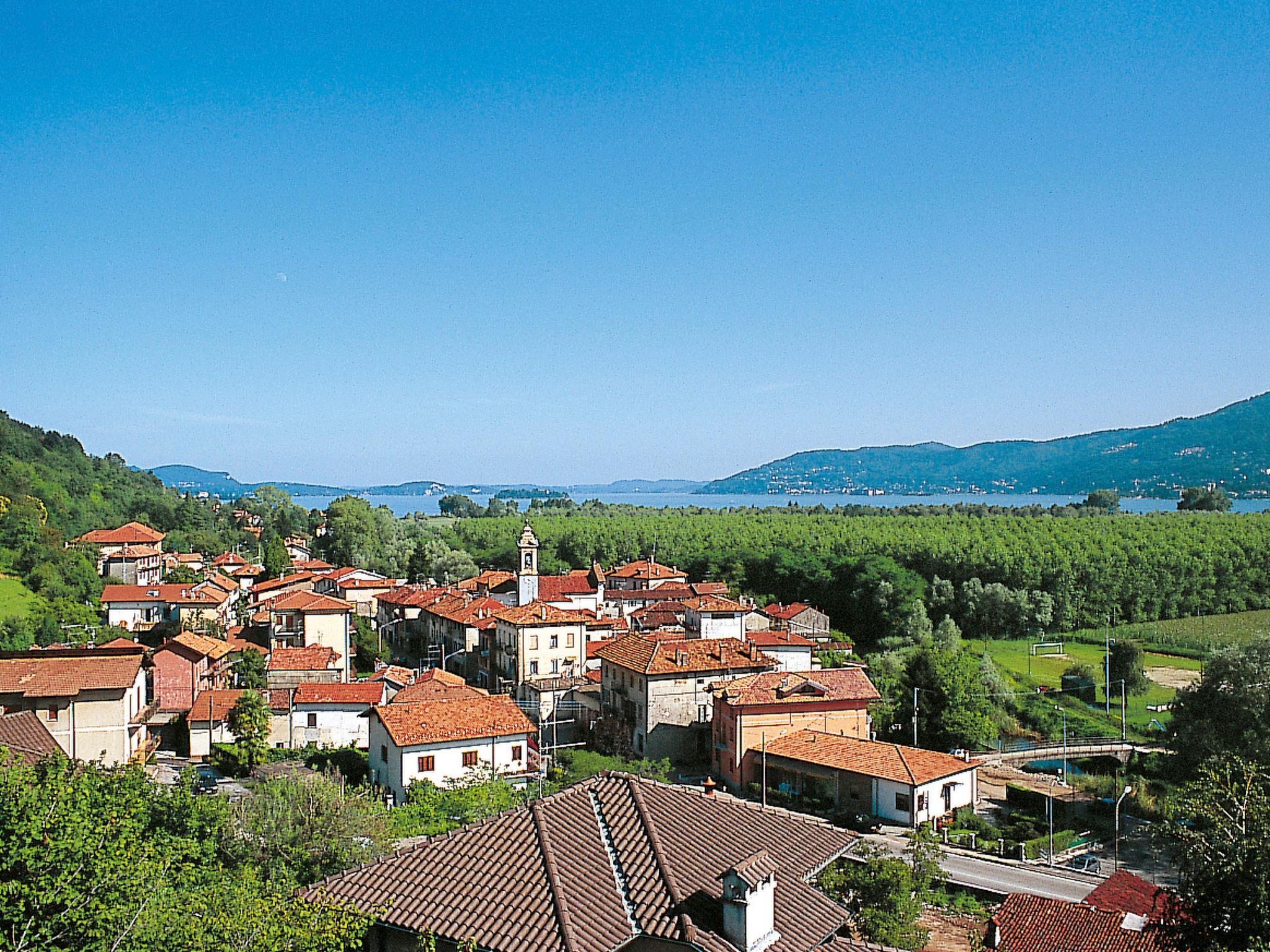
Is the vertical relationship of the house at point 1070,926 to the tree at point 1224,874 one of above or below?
below

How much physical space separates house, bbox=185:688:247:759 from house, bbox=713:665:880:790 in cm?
1699

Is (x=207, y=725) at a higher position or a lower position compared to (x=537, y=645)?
lower

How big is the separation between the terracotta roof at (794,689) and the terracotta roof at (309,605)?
21.6 meters

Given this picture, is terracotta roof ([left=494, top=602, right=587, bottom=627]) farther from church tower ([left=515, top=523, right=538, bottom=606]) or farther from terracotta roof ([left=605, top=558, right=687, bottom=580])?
terracotta roof ([left=605, top=558, right=687, bottom=580])

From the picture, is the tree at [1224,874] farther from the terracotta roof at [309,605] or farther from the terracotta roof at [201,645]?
the terracotta roof at [309,605]

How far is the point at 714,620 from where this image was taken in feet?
168

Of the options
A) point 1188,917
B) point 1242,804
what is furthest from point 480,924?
point 1242,804

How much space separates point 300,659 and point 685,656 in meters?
17.2

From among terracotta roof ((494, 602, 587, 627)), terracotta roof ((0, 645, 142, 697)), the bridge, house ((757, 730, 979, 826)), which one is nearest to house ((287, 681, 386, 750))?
terracotta roof ((0, 645, 142, 697))

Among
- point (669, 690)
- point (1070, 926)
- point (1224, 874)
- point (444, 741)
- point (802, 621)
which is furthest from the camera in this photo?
point (802, 621)

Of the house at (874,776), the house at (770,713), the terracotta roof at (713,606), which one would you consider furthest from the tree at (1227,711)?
the terracotta roof at (713,606)

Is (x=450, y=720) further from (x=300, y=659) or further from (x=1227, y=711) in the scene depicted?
(x=1227, y=711)

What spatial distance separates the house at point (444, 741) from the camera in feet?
98.8

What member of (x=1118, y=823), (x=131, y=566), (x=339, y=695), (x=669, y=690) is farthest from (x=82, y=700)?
(x=131, y=566)
